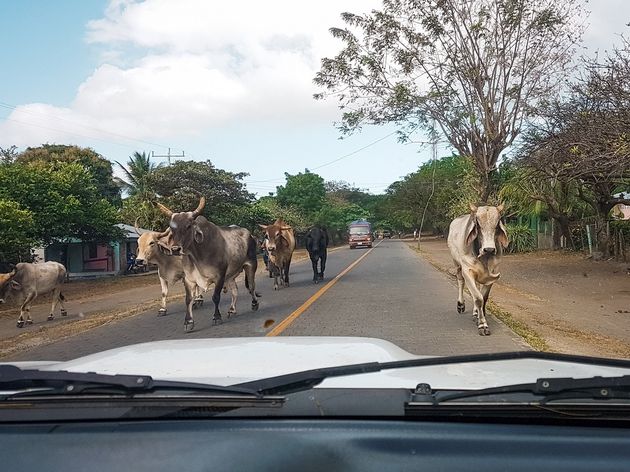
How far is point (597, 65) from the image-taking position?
49.5ft

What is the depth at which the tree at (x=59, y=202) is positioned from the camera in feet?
75.7

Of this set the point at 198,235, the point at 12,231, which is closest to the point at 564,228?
the point at 12,231

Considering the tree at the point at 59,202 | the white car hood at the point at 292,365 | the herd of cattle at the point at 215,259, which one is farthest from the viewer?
the tree at the point at 59,202

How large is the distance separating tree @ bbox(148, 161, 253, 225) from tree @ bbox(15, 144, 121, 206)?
14.0 m

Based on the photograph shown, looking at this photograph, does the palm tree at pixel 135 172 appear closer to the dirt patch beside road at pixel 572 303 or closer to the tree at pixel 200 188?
the tree at pixel 200 188

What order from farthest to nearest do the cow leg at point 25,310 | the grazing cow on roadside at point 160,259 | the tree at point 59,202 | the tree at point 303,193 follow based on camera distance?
the tree at point 303,193
the tree at point 59,202
the grazing cow on roadside at point 160,259
the cow leg at point 25,310

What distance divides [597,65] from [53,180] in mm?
18656

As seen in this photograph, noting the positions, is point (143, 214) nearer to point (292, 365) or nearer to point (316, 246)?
point (316, 246)


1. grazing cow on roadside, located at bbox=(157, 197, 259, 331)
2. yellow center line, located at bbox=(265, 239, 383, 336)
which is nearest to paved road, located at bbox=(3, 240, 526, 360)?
yellow center line, located at bbox=(265, 239, 383, 336)

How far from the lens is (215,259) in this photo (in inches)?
498

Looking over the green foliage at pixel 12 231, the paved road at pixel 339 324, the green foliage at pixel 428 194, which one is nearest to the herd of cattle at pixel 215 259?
the paved road at pixel 339 324

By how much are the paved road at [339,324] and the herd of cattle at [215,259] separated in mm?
431

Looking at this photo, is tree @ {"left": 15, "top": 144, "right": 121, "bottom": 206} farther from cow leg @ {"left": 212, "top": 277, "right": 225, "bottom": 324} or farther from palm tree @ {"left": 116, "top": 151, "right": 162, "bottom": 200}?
cow leg @ {"left": 212, "top": 277, "right": 225, "bottom": 324}

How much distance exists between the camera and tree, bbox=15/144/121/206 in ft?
162
